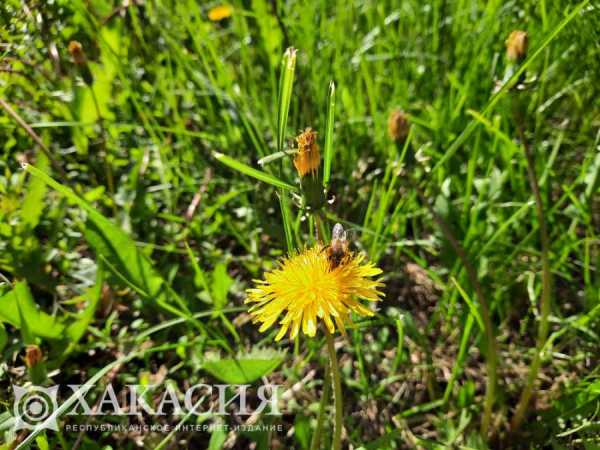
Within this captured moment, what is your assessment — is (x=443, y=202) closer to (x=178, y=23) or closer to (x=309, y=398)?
(x=309, y=398)

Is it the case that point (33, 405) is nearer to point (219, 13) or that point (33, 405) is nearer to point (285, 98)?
point (285, 98)

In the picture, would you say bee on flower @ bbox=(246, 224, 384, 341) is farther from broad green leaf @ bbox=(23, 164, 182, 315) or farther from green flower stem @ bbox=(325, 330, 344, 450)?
broad green leaf @ bbox=(23, 164, 182, 315)

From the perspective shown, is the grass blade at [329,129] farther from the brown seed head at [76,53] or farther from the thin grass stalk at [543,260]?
the brown seed head at [76,53]

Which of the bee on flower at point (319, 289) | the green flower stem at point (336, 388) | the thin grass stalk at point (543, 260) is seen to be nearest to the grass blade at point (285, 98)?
the bee on flower at point (319, 289)

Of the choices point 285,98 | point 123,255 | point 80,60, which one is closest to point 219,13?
point 80,60

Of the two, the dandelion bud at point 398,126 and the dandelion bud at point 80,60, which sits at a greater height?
the dandelion bud at point 80,60

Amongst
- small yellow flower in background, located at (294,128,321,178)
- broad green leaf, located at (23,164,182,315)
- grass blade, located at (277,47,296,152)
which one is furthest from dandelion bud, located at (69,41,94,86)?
small yellow flower in background, located at (294,128,321,178)

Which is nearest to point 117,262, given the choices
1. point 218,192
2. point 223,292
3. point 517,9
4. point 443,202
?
point 223,292

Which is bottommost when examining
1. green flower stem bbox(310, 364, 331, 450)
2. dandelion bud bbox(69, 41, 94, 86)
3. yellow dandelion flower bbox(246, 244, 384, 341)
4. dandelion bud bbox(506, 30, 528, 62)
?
green flower stem bbox(310, 364, 331, 450)
